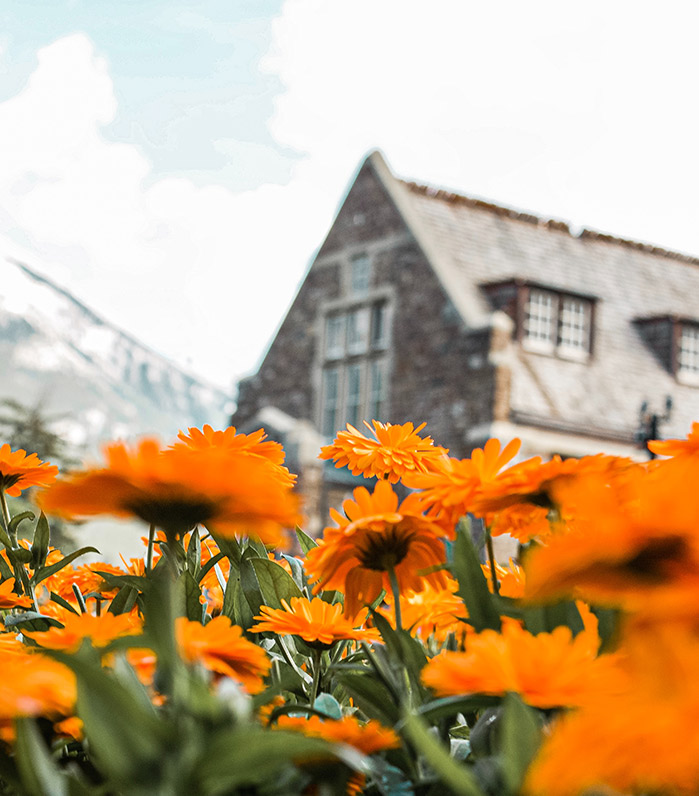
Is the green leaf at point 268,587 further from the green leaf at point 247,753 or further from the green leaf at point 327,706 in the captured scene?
the green leaf at point 247,753

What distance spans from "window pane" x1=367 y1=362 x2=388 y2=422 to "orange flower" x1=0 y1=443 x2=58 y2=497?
42.8 ft

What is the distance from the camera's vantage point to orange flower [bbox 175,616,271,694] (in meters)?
0.62

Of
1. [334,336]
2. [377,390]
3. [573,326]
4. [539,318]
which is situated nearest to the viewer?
[539,318]

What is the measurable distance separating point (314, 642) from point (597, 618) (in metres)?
0.26

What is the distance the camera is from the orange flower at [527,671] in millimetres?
551

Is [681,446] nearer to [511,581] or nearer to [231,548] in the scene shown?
[511,581]

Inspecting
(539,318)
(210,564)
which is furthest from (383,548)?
(539,318)

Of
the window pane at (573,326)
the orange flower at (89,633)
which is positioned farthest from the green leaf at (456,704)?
the window pane at (573,326)

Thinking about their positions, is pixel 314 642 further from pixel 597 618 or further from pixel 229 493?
pixel 229 493

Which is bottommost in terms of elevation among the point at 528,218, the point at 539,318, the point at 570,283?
the point at 539,318

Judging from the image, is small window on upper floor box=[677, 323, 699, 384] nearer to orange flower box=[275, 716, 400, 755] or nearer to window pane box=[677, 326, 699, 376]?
window pane box=[677, 326, 699, 376]

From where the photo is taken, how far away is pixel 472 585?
73 cm

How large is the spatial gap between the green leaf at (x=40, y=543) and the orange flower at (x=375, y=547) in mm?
472

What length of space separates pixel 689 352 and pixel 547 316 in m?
2.37
